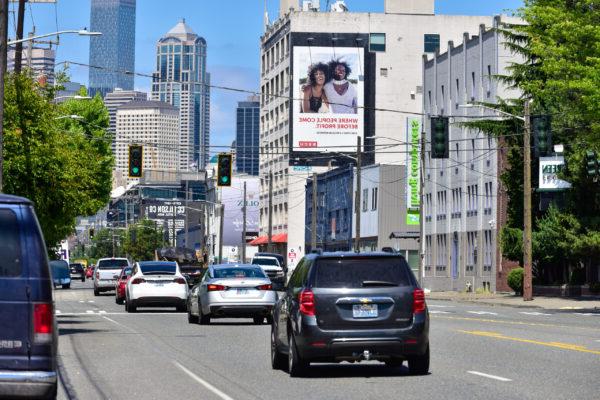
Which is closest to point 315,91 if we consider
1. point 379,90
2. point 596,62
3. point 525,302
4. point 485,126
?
point 379,90

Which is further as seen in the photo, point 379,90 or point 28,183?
point 379,90

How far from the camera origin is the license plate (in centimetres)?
1897

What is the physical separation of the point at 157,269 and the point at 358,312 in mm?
24013

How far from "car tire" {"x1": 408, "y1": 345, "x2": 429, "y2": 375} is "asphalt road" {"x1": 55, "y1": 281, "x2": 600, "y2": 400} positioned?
0.13m

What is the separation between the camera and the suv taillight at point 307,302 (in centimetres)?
1895

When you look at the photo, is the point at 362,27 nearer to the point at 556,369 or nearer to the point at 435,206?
the point at 435,206

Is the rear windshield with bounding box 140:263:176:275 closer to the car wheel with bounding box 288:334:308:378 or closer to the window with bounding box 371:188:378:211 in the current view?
the car wheel with bounding box 288:334:308:378

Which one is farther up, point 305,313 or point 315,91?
point 315,91

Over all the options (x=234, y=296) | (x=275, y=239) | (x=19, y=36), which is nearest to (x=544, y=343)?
(x=234, y=296)

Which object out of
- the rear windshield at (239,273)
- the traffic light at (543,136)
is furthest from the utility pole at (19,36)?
the traffic light at (543,136)

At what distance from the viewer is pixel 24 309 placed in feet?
38.0

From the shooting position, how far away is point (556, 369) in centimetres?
2000

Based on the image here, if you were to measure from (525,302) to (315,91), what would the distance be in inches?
2738

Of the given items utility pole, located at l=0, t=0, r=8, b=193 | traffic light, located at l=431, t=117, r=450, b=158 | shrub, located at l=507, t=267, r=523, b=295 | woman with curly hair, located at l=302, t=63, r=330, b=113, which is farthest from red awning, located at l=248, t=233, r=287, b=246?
utility pole, located at l=0, t=0, r=8, b=193
